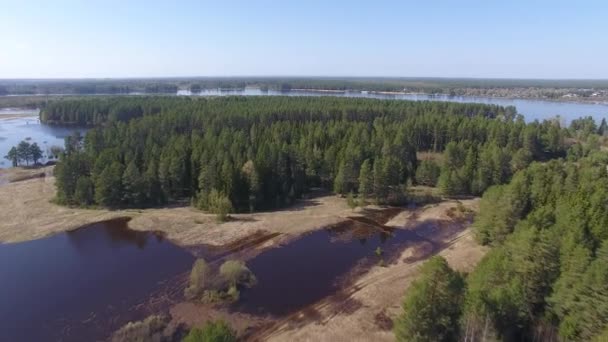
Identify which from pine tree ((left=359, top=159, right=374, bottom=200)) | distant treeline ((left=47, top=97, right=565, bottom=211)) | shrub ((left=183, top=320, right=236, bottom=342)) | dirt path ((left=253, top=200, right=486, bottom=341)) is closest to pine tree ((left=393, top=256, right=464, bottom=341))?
dirt path ((left=253, top=200, right=486, bottom=341))

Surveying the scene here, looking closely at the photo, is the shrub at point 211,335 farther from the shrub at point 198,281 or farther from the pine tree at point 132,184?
the pine tree at point 132,184

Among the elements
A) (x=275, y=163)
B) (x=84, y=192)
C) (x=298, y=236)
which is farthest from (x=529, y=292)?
(x=84, y=192)

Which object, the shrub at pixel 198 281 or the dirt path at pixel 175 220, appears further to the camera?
the dirt path at pixel 175 220

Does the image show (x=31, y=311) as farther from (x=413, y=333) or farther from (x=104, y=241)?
(x=413, y=333)

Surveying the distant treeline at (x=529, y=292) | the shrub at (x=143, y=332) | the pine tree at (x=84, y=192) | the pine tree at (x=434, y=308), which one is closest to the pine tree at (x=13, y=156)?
the pine tree at (x=84, y=192)

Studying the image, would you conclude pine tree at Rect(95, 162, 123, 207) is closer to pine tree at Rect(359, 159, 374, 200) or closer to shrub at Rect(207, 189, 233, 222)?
shrub at Rect(207, 189, 233, 222)

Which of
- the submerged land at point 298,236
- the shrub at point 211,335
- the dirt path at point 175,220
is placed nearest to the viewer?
the shrub at point 211,335

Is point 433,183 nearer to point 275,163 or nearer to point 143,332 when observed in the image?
point 275,163
